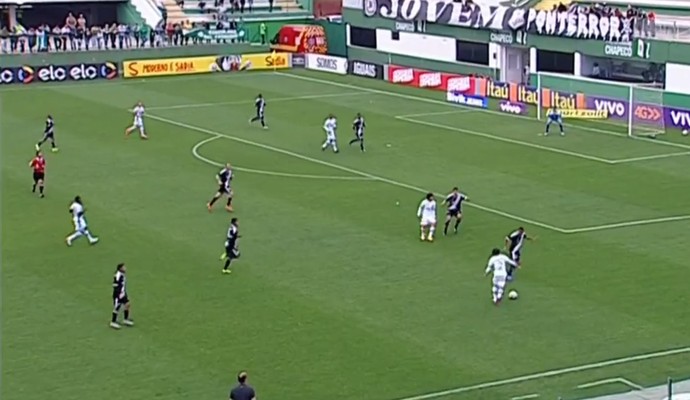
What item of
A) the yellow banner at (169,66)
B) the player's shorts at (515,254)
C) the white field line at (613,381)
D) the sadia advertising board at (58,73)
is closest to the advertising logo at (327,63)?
the yellow banner at (169,66)

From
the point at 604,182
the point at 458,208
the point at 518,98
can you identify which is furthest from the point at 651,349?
the point at 518,98

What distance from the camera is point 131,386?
25.4m

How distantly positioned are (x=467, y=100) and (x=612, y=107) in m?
8.91

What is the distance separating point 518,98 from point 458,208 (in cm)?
2849

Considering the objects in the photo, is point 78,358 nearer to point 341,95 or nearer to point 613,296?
point 613,296

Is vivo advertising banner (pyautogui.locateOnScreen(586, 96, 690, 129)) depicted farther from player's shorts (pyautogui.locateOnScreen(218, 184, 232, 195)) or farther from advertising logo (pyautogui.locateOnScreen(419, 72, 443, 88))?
player's shorts (pyautogui.locateOnScreen(218, 184, 232, 195))

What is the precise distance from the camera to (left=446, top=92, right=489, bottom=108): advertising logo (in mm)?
65125

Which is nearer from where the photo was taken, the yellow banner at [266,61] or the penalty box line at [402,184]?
the penalty box line at [402,184]

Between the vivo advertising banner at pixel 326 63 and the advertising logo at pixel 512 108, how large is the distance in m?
16.9

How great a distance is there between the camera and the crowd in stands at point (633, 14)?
63.7m

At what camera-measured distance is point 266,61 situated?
80375 mm

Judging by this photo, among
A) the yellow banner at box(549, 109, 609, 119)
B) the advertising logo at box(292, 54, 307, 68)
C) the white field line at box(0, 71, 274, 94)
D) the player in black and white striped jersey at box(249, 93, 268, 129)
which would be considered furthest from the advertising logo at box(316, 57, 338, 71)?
the yellow banner at box(549, 109, 609, 119)

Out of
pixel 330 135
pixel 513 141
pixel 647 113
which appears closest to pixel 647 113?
pixel 647 113

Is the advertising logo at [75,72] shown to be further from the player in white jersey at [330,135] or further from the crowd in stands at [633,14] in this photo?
the player in white jersey at [330,135]
